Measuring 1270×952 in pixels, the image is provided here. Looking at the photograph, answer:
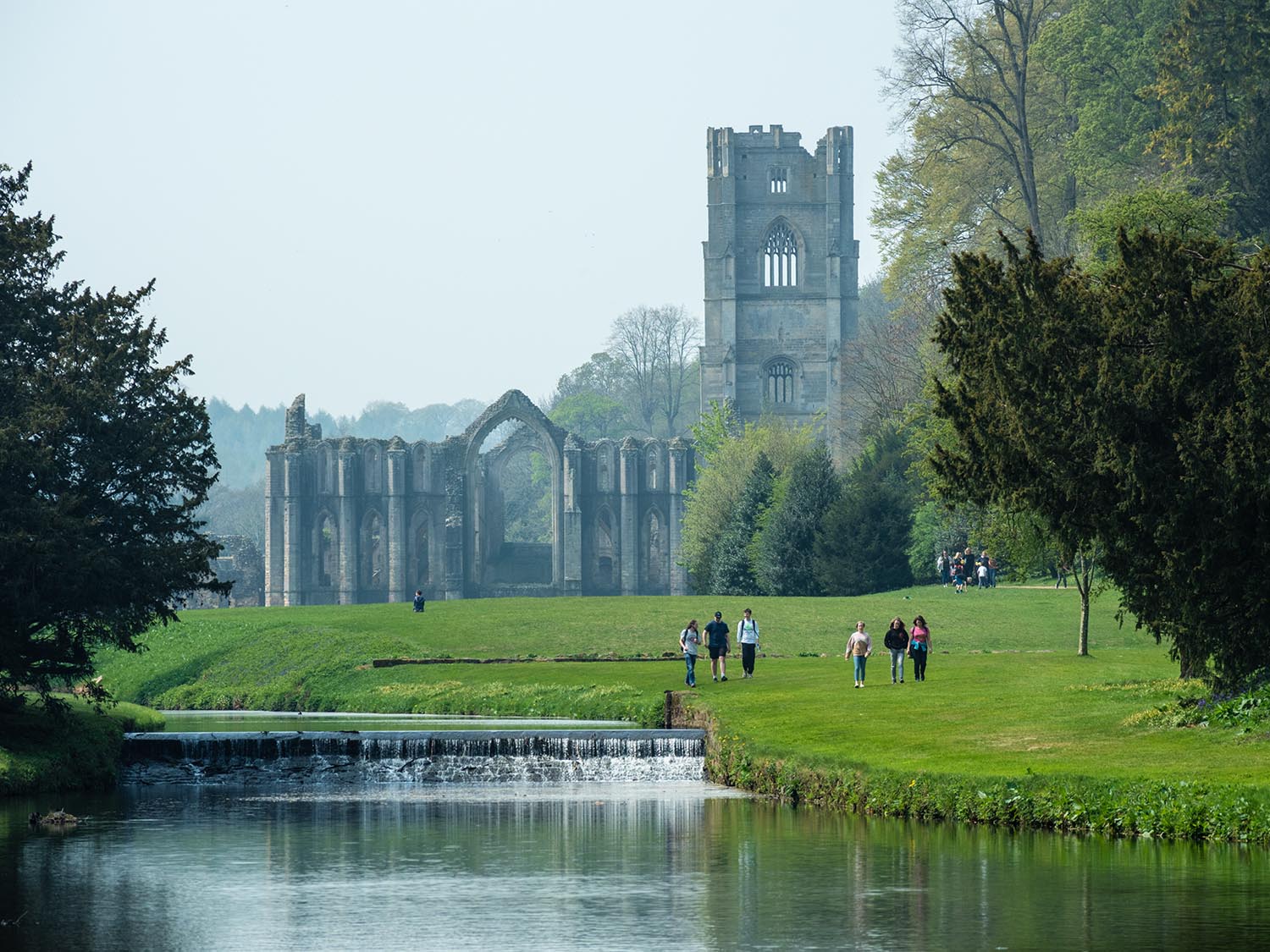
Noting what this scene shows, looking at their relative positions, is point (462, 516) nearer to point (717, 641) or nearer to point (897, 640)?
point (717, 641)

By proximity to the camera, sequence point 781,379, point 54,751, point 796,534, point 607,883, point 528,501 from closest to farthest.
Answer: point 607,883 < point 54,751 < point 796,534 < point 781,379 < point 528,501

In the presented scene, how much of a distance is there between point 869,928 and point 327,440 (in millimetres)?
93087

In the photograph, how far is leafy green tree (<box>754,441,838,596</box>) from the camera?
241 feet

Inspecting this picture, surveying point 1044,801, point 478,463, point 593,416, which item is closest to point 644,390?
point 593,416

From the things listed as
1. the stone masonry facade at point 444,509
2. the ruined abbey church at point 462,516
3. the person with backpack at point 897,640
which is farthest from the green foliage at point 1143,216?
the stone masonry facade at point 444,509

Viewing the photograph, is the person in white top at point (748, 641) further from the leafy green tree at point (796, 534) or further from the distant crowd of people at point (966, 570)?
the leafy green tree at point (796, 534)

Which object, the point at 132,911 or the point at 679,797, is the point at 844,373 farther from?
the point at 132,911

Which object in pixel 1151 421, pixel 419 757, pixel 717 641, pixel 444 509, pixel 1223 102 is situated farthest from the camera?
pixel 444 509

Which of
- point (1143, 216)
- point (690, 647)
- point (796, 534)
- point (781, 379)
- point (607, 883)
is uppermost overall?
point (781, 379)

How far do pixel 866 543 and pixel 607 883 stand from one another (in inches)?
1997

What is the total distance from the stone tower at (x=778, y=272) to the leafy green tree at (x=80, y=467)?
8893 centimetres

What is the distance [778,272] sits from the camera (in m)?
125

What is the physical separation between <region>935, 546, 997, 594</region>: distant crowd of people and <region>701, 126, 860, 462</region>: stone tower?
50.6 m

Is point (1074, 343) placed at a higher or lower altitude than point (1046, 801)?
higher
